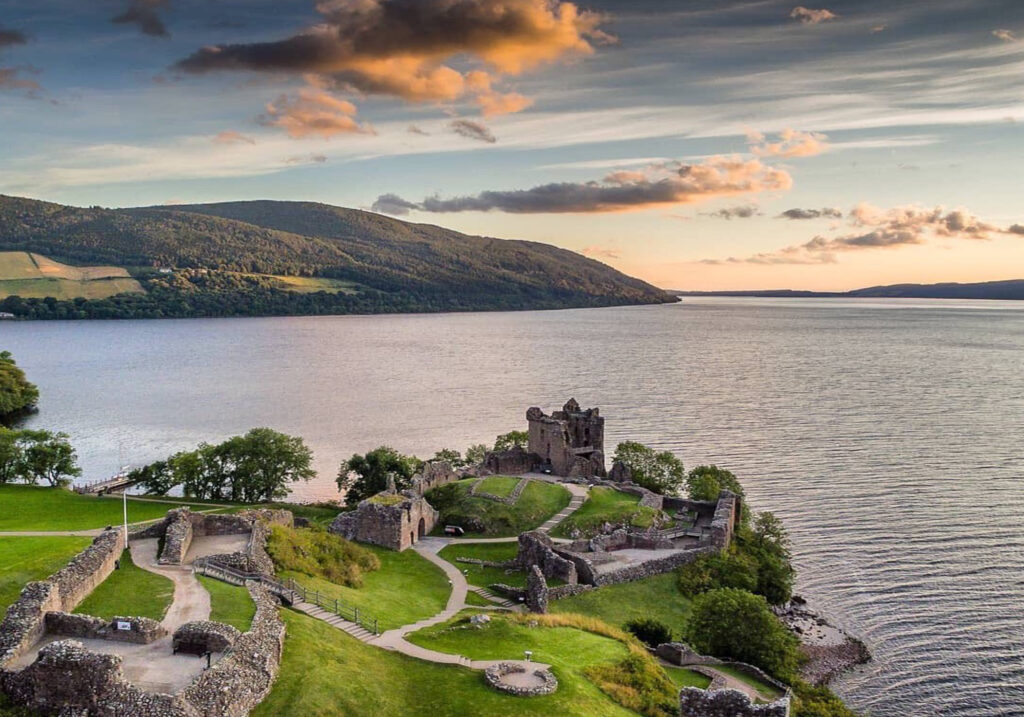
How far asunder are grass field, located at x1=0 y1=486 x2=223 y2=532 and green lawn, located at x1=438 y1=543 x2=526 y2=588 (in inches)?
871

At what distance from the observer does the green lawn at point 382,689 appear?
2475cm

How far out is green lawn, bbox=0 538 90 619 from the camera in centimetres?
3231

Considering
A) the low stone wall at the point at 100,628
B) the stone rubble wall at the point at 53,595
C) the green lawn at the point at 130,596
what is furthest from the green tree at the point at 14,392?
the low stone wall at the point at 100,628

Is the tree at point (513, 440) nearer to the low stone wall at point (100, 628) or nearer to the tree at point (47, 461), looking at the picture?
the tree at point (47, 461)

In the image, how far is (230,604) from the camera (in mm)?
29625

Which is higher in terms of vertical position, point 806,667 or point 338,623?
point 338,623

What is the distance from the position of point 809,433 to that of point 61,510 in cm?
8224

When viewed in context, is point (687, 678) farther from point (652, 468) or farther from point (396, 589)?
point (652, 468)

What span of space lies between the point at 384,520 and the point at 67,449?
4038 centimetres

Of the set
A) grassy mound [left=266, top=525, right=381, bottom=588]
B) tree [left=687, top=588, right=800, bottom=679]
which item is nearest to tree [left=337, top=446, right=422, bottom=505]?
grassy mound [left=266, top=525, right=381, bottom=588]

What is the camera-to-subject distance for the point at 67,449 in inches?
2977

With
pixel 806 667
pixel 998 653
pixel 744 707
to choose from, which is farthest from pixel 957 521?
pixel 744 707

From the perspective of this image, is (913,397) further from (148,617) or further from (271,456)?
(148,617)

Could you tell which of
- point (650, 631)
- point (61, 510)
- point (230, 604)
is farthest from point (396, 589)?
point (61, 510)
